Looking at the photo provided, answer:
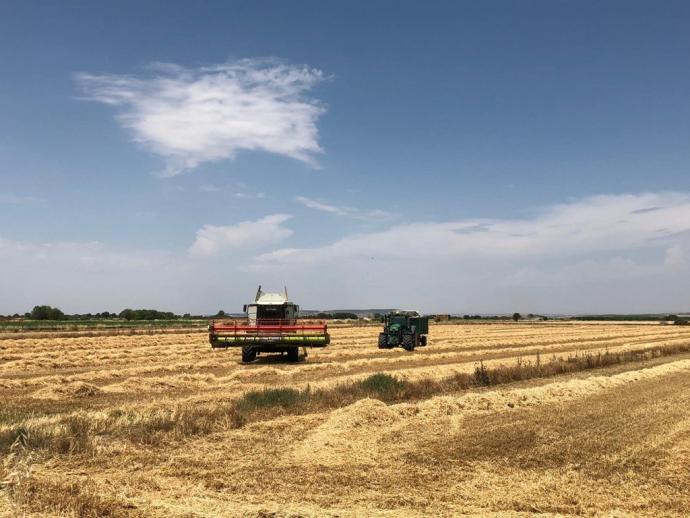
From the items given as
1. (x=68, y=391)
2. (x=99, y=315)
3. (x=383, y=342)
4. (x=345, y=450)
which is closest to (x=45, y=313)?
(x=99, y=315)

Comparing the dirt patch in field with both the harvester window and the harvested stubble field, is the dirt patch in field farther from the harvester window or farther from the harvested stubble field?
the harvester window

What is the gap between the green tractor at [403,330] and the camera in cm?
3762

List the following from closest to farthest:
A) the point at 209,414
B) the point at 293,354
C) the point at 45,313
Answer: the point at 209,414, the point at 293,354, the point at 45,313

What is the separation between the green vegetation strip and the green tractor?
52.4ft

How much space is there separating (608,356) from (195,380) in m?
19.7

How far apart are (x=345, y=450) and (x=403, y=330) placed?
28.9 m

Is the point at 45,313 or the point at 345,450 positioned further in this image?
the point at 45,313

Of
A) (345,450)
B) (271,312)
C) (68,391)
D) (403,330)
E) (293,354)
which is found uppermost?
(271,312)

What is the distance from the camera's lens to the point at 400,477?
870 centimetres

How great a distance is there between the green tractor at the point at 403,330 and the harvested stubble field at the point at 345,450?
17.7 metres

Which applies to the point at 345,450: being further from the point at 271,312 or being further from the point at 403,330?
the point at 403,330

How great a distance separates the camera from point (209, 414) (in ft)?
41.1

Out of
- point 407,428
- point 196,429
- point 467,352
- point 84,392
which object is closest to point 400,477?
point 407,428

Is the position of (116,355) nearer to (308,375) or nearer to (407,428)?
(308,375)
